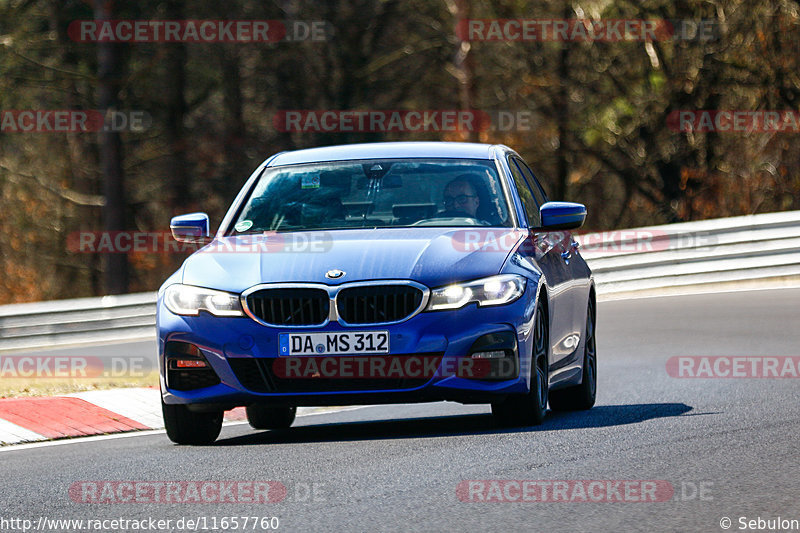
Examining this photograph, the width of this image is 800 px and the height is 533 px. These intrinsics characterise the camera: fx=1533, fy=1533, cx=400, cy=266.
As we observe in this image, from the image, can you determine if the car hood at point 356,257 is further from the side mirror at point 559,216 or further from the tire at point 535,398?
the tire at point 535,398

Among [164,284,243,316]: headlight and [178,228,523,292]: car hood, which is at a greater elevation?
[178,228,523,292]: car hood

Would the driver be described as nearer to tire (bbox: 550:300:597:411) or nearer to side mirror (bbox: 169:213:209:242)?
side mirror (bbox: 169:213:209:242)

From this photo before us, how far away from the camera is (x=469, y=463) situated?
7.52m

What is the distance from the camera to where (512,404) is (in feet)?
29.1

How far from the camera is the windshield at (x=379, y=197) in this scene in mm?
9305

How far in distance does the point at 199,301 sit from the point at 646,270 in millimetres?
14046

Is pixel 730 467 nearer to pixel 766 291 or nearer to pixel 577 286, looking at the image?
pixel 577 286

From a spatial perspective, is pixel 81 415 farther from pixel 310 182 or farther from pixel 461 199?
pixel 461 199

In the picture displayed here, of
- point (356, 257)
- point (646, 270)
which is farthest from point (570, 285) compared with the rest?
point (646, 270)

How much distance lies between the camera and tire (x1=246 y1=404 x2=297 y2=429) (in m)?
10.4

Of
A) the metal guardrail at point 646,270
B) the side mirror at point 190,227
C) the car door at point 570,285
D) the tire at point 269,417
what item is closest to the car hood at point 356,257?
the side mirror at point 190,227

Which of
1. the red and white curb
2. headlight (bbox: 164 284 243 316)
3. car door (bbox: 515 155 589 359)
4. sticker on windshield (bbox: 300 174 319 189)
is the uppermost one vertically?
sticker on windshield (bbox: 300 174 319 189)

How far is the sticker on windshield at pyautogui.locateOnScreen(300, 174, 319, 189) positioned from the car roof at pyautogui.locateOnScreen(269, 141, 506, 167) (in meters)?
0.22

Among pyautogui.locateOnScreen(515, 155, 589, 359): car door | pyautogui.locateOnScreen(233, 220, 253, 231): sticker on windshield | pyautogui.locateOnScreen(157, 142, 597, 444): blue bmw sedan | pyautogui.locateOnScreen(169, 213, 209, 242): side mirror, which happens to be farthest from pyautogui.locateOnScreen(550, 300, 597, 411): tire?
pyautogui.locateOnScreen(169, 213, 209, 242): side mirror
